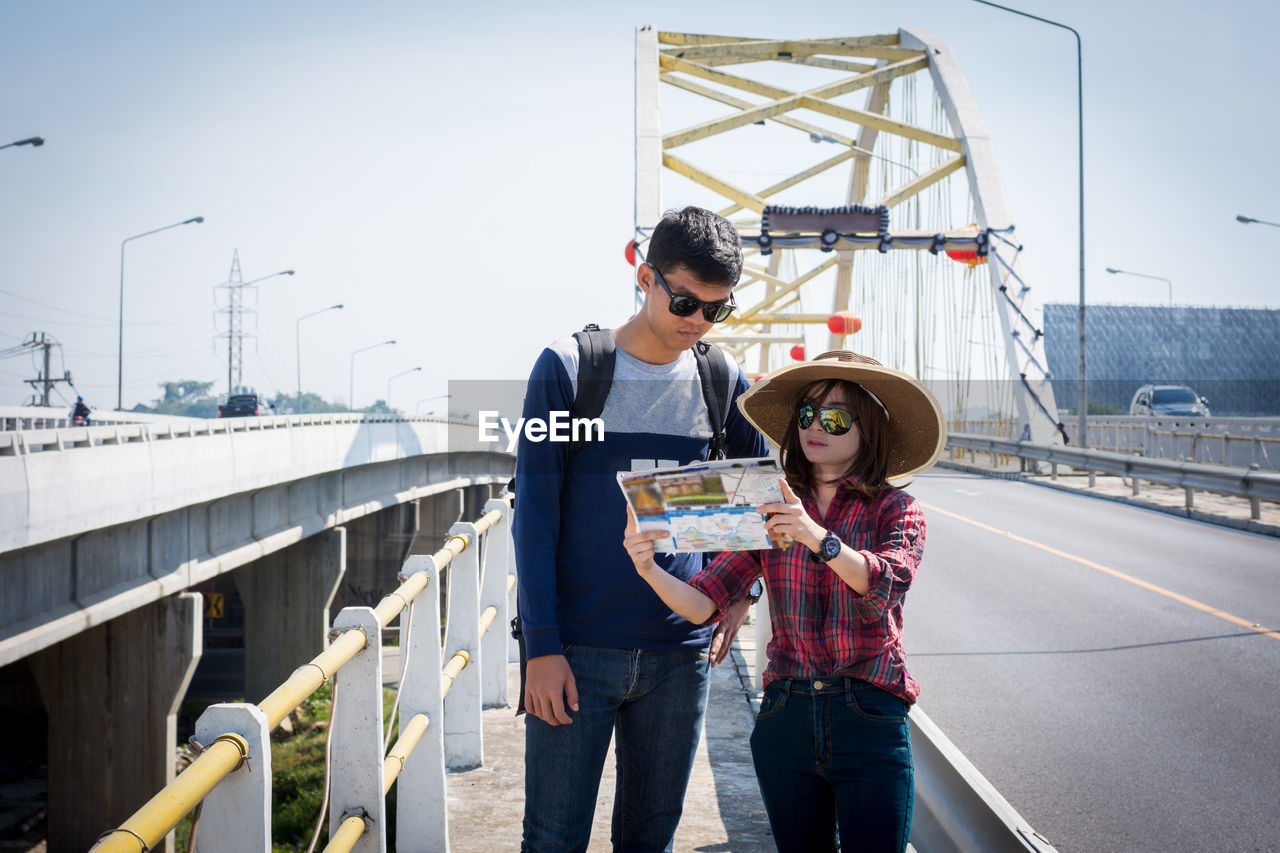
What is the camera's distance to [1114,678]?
6.83 metres

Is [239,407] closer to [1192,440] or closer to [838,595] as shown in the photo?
[1192,440]

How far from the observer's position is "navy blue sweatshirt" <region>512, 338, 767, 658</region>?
8.14ft

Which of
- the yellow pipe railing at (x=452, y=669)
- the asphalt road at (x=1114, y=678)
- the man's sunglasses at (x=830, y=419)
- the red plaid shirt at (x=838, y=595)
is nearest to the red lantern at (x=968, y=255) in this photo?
the asphalt road at (x=1114, y=678)

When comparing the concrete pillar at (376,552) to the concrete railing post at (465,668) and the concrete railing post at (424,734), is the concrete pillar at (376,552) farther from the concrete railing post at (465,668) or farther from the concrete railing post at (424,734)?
the concrete railing post at (424,734)

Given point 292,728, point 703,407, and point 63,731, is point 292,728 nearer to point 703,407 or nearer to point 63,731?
point 63,731

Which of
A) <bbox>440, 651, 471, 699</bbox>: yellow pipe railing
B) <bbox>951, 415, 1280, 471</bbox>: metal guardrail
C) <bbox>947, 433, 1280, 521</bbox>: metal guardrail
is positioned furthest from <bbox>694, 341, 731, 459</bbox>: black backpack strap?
<bbox>951, 415, 1280, 471</bbox>: metal guardrail

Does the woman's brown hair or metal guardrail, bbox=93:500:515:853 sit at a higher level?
the woman's brown hair

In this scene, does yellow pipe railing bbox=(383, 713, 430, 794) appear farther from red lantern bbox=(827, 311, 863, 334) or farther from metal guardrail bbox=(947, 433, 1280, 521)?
red lantern bbox=(827, 311, 863, 334)

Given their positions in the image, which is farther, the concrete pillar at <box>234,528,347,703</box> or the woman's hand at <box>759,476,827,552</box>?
the concrete pillar at <box>234,528,347,703</box>

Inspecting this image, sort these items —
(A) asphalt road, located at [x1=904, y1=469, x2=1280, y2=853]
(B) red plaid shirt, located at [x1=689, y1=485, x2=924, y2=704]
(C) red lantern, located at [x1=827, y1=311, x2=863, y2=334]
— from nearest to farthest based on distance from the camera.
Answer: (B) red plaid shirt, located at [x1=689, y1=485, x2=924, y2=704], (A) asphalt road, located at [x1=904, y1=469, x2=1280, y2=853], (C) red lantern, located at [x1=827, y1=311, x2=863, y2=334]

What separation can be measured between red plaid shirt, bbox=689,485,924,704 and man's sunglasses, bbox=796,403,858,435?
0.49 feet

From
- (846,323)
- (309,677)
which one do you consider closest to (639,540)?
(309,677)

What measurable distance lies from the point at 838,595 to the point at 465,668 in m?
2.36

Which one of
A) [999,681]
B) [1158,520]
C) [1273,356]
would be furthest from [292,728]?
[1273,356]
